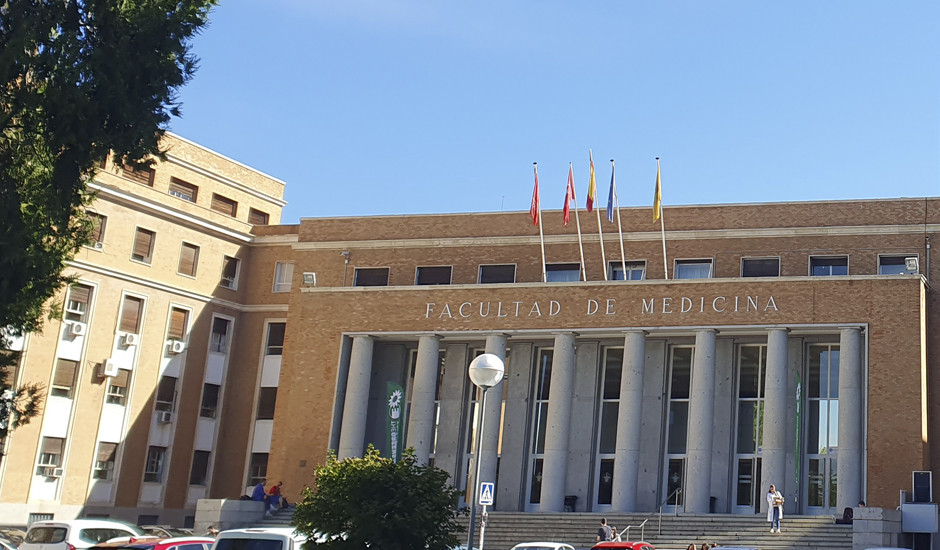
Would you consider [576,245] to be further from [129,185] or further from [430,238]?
[129,185]

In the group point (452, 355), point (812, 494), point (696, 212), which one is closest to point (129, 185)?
point (452, 355)

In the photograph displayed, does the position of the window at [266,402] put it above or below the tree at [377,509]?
above

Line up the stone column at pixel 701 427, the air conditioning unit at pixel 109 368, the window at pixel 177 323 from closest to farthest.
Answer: the stone column at pixel 701 427
the air conditioning unit at pixel 109 368
the window at pixel 177 323

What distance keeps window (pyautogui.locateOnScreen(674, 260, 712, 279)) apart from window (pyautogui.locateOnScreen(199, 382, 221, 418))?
56.6 feet

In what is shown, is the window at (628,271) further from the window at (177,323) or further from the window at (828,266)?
the window at (177,323)

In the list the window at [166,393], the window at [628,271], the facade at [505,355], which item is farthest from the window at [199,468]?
the window at [628,271]

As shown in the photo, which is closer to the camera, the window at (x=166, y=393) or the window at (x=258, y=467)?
the window at (x=166, y=393)

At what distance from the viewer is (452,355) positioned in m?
38.9

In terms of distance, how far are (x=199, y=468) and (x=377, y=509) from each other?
1171 inches

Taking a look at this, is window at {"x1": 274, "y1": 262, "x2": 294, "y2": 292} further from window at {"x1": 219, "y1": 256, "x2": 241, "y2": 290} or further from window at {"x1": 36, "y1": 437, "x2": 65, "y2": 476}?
window at {"x1": 36, "y1": 437, "x2": 65, "y2": 476}

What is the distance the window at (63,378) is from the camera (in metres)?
38.1

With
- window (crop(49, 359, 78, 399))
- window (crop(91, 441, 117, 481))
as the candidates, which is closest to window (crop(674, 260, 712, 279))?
window (crop(91, 441, 117, 481))

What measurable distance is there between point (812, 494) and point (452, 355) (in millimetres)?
12042

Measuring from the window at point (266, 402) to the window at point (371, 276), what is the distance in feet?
17.9
